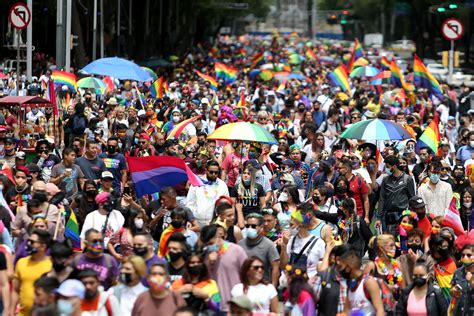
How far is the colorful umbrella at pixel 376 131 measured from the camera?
18219mm

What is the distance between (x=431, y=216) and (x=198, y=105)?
1320cm

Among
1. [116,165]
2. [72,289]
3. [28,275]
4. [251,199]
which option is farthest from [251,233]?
[116,165]

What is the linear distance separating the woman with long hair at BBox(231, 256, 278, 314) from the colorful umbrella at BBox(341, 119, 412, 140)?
26.0 feet

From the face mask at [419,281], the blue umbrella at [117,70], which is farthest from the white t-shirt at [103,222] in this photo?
the blue umbrella at [117,70]

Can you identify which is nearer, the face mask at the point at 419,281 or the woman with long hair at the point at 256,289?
the woman with long hair at the point at 256,289

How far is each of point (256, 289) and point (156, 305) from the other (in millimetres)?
905

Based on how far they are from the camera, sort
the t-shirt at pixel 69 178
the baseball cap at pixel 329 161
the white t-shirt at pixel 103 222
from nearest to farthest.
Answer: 1. the white t-shirt at pixel 103 222
2. the t-shirt at pixel 69 178
3. the baseball cap at pixel 329 161

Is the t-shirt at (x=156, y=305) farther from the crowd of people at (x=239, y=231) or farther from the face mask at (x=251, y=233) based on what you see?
the face mask at (x=251, y=233)

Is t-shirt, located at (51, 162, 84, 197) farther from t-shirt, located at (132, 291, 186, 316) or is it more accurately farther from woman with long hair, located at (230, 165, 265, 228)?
t-shirt, located at (132, 291, 186, 316)

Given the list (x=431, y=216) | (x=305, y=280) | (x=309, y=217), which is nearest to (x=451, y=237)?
(x=309, y=217)

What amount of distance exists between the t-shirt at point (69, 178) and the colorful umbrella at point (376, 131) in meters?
4.09

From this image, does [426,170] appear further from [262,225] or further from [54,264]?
[54,264]

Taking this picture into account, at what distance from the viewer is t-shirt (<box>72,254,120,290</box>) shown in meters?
10.6

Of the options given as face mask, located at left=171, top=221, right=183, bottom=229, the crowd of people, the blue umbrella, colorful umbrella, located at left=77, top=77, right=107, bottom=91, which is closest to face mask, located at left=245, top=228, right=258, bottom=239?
the crowd of people
